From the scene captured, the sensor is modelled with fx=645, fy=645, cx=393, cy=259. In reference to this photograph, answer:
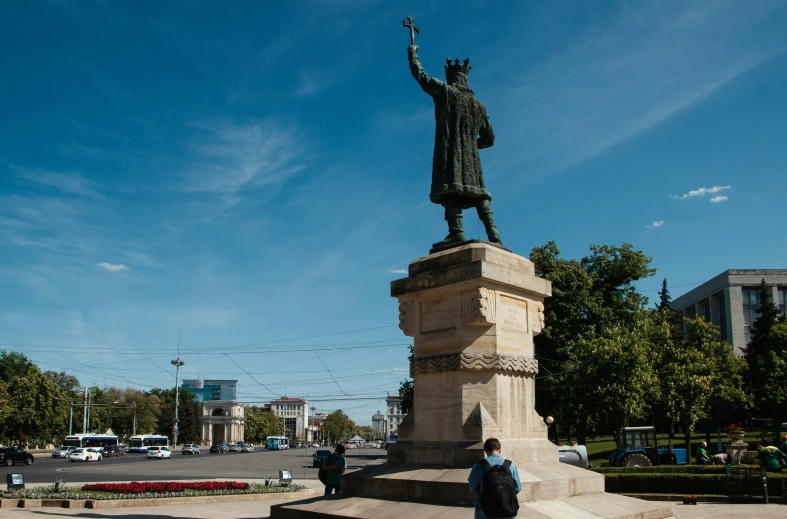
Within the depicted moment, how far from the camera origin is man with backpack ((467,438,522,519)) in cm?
605

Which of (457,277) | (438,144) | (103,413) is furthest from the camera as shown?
(103,413)

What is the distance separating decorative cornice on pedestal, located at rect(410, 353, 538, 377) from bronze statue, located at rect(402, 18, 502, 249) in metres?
2.10

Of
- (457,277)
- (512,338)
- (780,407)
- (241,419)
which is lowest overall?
(241,419)

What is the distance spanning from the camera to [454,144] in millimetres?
11219

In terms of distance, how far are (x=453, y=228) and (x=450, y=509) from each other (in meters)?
4.85

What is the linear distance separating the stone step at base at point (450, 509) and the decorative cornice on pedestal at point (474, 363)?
6.30 ft

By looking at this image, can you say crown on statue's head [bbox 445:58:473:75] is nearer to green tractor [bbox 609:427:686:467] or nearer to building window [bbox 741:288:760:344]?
green tractor [bbox 609:427:686:467]

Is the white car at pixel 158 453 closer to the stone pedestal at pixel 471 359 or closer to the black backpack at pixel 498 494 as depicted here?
the stone pedestal at pixel 471 359

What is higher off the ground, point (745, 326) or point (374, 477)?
point (745, 326)

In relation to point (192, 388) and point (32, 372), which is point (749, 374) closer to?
point (32, 372)

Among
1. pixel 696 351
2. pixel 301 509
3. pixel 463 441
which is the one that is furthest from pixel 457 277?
pixel 696 351

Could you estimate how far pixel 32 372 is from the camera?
70.2 meters

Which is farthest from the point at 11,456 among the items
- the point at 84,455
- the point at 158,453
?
the point at 158,453

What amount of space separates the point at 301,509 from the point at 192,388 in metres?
169
